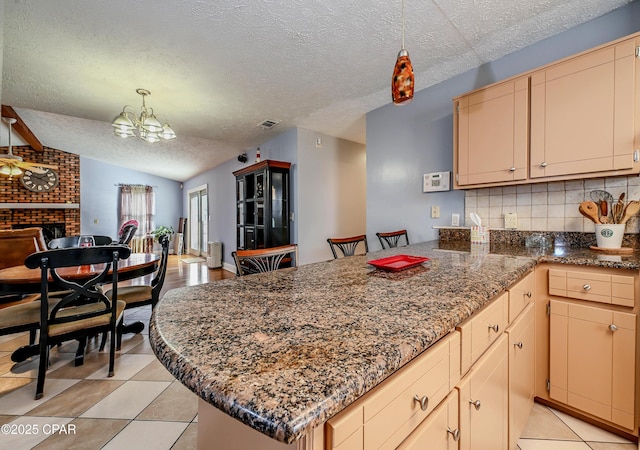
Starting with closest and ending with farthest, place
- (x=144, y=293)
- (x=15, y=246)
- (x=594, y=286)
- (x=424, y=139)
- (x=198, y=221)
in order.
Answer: (x=594, y=286) → (x=144, y=293) → (x=424, y=139) → (x=15, y=246) → (x=198, y=221)

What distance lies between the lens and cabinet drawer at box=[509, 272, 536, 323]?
3.67 ft

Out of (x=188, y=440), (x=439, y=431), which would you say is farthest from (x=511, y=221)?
(x=188, y=440)

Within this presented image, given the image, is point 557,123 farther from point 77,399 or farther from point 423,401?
point 77,399

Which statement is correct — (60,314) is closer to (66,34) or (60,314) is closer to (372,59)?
(66,34)

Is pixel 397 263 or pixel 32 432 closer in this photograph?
pixel 397 263

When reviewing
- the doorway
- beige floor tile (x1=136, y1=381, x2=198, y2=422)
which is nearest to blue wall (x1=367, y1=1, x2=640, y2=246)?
beige floor tile (x1=136, y1=381, x2=198, y2=422)

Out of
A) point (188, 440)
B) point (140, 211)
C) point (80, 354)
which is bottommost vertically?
point (188, 440)

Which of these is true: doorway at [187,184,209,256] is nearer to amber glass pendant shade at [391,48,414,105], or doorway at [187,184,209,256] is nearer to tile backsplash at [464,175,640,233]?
tile backsplash at [464,175,640,233]

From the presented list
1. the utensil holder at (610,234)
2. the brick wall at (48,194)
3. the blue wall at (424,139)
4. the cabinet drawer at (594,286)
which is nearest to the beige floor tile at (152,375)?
the blue wall at (424,139)

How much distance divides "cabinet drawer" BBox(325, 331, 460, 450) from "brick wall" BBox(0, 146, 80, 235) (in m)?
9.01

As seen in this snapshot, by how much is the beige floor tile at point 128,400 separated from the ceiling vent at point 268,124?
3.08 metres

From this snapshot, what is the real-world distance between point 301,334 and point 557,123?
6.87 feet

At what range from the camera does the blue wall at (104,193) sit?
7.19 m

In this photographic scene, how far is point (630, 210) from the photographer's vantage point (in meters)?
1.52
